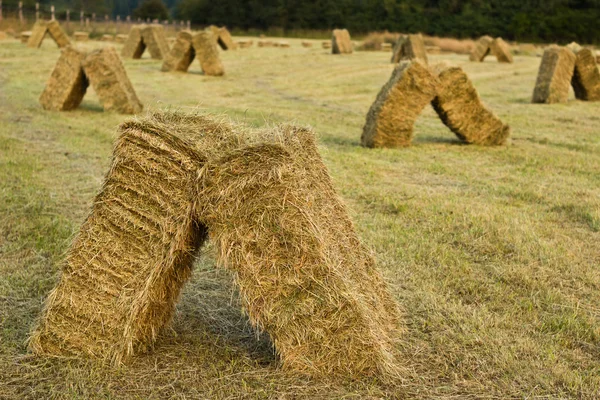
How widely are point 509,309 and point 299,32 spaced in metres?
60.6

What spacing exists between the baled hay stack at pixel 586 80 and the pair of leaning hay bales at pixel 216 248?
16.6 metres

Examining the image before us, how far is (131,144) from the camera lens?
15.0 ft

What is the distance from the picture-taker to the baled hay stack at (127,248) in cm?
449

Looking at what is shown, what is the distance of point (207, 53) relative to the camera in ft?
80.3

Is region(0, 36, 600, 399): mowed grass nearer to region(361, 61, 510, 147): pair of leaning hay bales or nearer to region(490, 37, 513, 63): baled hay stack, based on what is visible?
region(361, 61, 510, 147): pair of leaning hay bales

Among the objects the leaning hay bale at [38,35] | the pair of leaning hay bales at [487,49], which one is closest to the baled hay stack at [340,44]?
the pair of leaning hay bales at [487,49]

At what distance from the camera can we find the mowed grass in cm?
442

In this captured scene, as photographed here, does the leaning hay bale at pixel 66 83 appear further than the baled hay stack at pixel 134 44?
No

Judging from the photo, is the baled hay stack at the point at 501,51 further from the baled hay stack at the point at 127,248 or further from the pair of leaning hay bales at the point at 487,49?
the baled hay stack at the point at 127,248

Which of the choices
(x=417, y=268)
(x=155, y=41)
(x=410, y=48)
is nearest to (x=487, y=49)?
(x=410, y=48)

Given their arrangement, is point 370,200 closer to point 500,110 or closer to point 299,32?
point 500,110

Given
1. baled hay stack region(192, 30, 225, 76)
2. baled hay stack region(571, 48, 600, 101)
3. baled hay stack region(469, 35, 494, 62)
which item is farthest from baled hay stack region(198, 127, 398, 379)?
baled hay stack region(469, 35, 494, 62)

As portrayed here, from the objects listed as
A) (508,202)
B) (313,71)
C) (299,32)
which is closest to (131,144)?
(508,202)

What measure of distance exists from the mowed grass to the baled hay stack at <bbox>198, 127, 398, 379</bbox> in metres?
0.15
